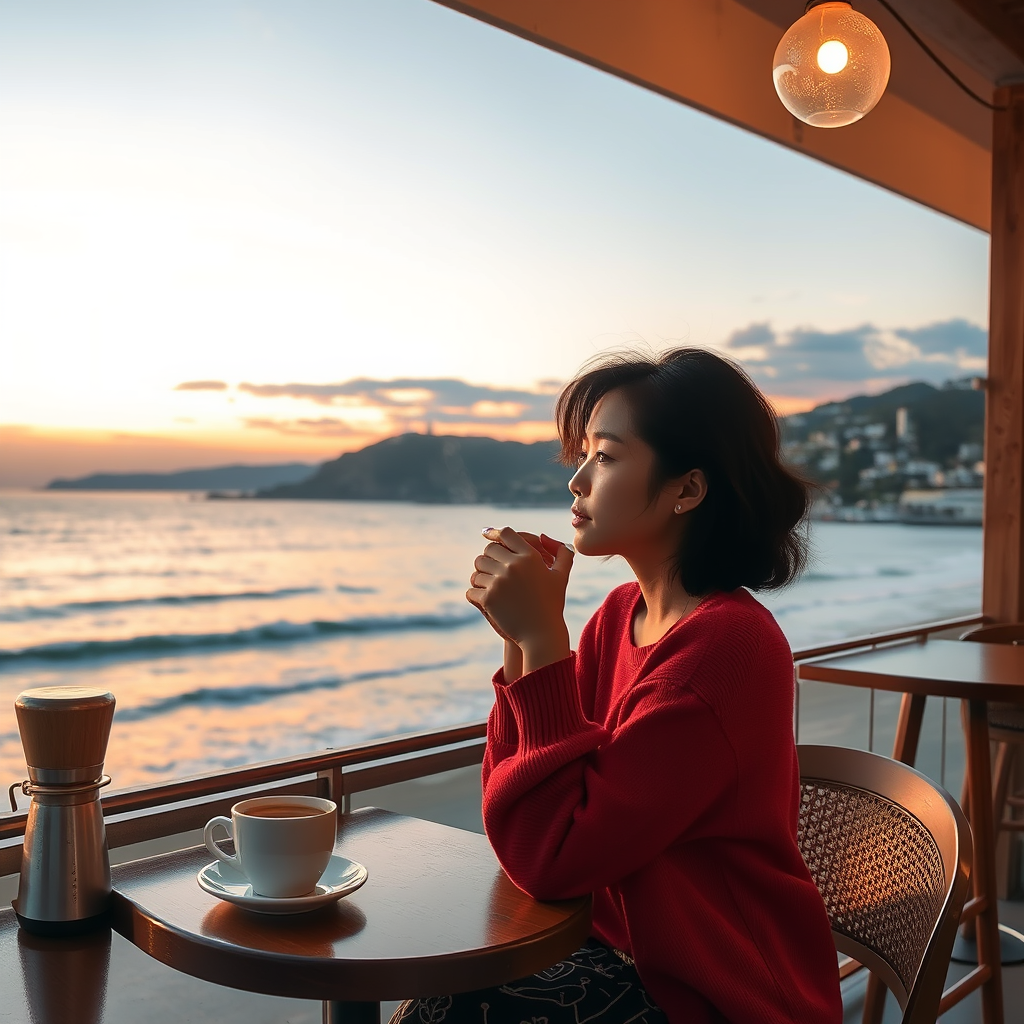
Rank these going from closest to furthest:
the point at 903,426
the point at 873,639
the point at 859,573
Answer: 1. the point at 873,639
2. the point at 859,573
3. the point at 903,426

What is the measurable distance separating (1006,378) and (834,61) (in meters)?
1.90

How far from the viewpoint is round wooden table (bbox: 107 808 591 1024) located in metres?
0.86

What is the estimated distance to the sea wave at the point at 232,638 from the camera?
44.1 feet

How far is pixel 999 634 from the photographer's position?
10.5 feet

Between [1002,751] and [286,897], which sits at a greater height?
[286,897]

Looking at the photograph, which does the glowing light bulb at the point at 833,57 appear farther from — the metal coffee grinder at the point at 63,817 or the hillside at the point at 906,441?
the hillside at the point at 906,441

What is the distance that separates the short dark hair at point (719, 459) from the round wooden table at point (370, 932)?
0.46m

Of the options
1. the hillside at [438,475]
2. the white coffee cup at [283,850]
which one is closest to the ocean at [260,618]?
the hillside at [438,475]

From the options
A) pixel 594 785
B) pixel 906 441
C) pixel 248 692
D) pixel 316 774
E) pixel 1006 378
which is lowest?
pixel 248 692

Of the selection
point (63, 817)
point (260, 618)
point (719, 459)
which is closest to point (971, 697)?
point (719, 459)

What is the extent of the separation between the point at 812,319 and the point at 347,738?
1249 centimetres

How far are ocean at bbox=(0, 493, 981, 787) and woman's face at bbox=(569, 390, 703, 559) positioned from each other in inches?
376

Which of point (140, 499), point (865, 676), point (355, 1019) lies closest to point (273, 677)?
point (140, 499)

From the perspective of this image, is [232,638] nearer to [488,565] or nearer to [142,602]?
[142,602]
